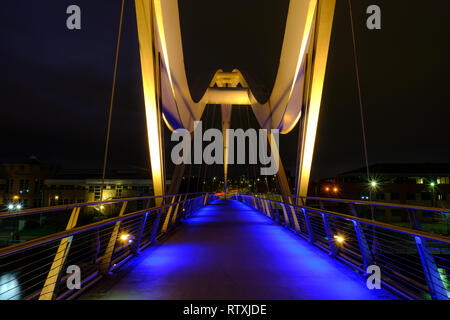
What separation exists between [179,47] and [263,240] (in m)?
7.69

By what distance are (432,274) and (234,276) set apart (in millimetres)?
2072

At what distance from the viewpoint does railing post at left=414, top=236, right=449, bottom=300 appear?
268 cm

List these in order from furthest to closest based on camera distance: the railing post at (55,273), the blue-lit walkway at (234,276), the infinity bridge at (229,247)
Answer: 1. the blue-lit walkway at (234,276)
2. the infinity bridge at (229,247)
3. the railing post at (55,273)

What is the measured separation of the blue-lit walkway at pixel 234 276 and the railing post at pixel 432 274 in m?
0.51

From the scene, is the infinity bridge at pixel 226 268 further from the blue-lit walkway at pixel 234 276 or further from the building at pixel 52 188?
the building at pixel 52 188

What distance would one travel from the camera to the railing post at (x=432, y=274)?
8.80 ft

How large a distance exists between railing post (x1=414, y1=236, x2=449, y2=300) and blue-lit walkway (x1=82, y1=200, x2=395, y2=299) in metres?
0.51

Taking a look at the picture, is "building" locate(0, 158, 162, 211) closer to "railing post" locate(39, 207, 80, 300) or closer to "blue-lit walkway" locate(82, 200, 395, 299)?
"blue-lit walkway" locate(82, 200, 395, 299)

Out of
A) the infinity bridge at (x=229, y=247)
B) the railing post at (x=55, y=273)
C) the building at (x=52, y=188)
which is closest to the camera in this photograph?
the railing post at (x=55, y=273)

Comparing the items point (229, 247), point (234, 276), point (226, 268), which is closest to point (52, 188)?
point (229, 247)

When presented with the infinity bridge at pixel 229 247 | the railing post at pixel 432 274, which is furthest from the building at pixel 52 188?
the railing post at pixel 432 274

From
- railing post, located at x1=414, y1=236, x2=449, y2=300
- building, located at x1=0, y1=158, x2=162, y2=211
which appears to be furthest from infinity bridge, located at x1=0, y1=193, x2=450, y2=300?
building, located at x1=0, y1=158, x2=162, y2=211

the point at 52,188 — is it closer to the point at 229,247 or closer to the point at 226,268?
the point at 229,247

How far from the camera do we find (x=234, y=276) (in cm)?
398
